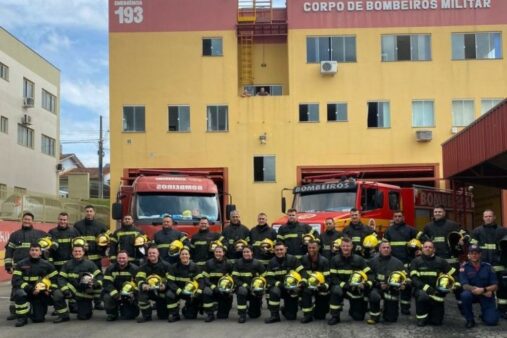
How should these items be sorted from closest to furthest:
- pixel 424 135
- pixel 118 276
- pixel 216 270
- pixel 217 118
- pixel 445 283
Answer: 1. pixel 445 283
2. pixel 118 276
3. pixel 216 270
4. pixel 424 135
5. pixel 217 118

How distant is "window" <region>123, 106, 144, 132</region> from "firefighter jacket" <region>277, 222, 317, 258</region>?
16921 mm

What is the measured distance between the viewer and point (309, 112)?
92.4ft

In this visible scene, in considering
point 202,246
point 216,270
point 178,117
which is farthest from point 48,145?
point 216,270

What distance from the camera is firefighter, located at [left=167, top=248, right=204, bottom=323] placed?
1122 cm

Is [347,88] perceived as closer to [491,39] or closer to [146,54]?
[491,39]

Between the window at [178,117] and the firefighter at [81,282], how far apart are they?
55.7ft

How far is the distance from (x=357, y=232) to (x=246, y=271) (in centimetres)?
262

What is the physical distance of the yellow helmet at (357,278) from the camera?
10703 mm

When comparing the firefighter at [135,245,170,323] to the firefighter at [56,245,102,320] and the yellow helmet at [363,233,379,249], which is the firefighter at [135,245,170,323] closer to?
the firefighter at [56,245,102,320]

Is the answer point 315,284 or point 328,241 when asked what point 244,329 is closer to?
point 315,284

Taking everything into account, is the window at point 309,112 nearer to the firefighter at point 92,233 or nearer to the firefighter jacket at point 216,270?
the firefighter at point 92,233

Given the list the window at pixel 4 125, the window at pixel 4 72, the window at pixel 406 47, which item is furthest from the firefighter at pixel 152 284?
the window at pixel 4 72

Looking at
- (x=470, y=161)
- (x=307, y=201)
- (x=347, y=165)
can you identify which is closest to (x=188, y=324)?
(x=307, y=201)

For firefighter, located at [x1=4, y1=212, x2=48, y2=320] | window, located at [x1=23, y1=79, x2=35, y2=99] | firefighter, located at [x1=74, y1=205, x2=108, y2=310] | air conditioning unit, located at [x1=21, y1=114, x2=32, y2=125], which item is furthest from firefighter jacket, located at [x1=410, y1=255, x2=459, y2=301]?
window, located at [x1=23, y1=79, x2=35, y2=99]
